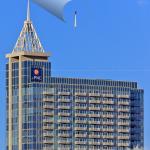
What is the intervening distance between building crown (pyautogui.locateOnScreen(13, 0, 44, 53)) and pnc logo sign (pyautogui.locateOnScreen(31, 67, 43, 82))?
2.29 meters

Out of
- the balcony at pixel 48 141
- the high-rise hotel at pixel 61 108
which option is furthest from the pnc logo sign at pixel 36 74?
the balcony at pixel 48 141

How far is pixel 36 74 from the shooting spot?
139m

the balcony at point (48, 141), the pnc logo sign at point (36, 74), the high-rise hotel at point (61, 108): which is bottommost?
the balcony at point (48, 141)

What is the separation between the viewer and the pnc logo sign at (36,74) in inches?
5408

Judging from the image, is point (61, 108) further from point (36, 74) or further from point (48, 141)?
point (36, 74)

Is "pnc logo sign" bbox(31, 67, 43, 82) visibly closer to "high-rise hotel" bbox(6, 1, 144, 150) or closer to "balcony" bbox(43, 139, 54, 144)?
"high-rise hotel" bbox(6, 1, 144, 150)

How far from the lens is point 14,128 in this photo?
137 meters

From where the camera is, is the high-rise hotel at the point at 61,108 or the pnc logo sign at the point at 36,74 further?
the pnc logo sign at the point at 36,74

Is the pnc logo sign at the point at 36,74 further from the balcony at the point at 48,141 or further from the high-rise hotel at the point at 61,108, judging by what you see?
the balcony at the point at 48,141

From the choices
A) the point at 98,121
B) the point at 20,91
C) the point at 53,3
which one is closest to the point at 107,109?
the point at 98,121

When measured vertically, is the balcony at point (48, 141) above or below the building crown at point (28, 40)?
below

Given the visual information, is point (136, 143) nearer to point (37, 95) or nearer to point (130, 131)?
point (130, 131)

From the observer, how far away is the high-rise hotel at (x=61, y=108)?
5384 inches

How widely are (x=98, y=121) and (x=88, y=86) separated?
479 cm
